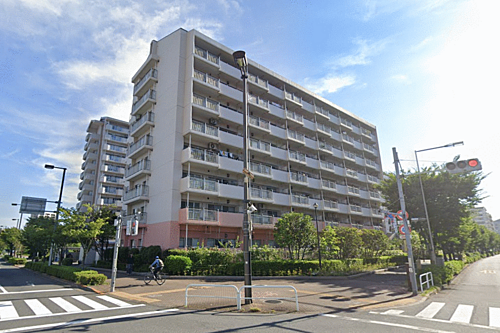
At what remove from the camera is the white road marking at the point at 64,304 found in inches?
370

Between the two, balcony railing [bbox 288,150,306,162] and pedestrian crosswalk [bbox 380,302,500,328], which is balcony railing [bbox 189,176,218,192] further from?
pedestrian crosswalk [bbox 380,302,500,328]

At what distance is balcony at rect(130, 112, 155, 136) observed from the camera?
93.0 feet

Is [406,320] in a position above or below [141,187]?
below

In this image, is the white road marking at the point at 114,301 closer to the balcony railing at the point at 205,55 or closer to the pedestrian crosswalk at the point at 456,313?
the pedestrian crosswalk at the point at 456,313

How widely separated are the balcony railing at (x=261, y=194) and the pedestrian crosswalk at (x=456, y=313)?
18325 millimetres

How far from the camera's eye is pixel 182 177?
2473 centimetres

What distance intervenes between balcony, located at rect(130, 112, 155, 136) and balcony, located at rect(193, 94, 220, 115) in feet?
18.0

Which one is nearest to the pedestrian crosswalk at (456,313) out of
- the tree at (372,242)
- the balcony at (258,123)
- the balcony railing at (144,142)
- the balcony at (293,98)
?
the tree at (372,242)

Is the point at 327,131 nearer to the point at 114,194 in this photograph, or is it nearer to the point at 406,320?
the point at 406,320

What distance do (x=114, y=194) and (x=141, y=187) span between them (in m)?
27.4

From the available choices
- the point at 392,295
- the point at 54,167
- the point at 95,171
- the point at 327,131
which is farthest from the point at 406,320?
the point at 95,171

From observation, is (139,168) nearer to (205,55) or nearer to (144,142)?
(144,142)

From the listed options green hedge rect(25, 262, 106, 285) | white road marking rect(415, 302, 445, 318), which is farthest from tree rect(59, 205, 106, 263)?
white road marking rect(415, 302, 445, 318)

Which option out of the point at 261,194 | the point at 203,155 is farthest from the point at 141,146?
the point at 261,194
